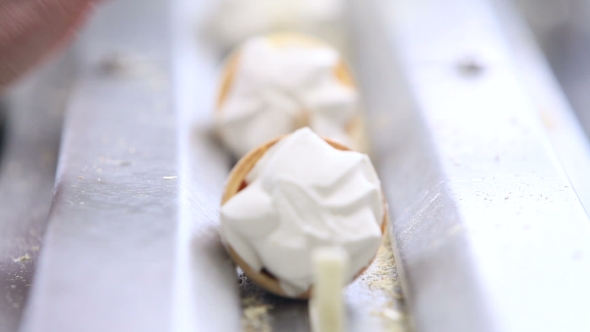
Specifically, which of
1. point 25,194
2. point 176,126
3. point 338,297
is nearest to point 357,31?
point 176,126

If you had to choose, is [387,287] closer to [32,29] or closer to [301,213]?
[301,213]

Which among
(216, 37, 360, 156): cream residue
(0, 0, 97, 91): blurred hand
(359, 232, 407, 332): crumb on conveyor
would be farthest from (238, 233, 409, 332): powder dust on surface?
(0, 0, 97, 91): blurred hand

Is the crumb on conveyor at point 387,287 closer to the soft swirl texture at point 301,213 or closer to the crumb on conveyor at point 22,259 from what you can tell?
the soft swirl texture at point 301,213

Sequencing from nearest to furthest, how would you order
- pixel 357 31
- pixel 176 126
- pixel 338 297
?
pixel 338 297, pixel 176 126, pixel 357 31

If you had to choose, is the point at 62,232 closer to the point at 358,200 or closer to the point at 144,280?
the point at 144,280

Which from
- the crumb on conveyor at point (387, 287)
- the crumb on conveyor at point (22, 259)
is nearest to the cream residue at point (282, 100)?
the crumb on conveyor at point (387, 287)

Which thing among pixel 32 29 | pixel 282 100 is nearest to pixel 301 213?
pixel 282 100
